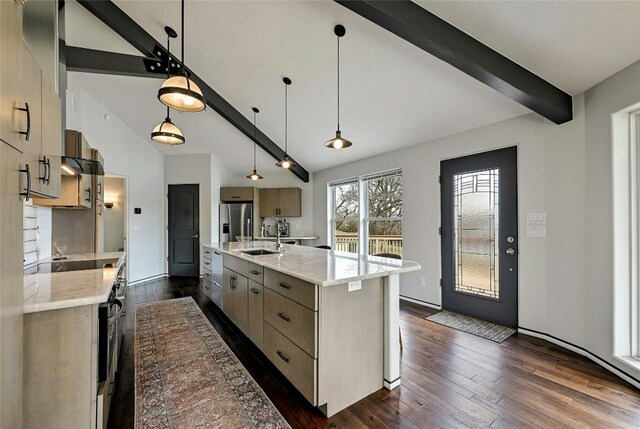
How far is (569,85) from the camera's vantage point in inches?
98.6

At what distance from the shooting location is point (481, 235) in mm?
3416

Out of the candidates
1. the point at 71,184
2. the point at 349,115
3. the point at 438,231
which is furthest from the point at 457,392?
the point at 71,184

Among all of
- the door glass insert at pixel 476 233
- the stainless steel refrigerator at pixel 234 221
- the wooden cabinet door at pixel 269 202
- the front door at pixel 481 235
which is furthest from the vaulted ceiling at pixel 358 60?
the stainless steel refrigerator at pixel 234 221

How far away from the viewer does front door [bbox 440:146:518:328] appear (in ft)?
10.3

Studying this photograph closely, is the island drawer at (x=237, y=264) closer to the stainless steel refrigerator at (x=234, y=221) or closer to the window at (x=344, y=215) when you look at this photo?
the window at (x=344, y=215)

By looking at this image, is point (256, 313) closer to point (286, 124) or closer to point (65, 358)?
point (65, 358)

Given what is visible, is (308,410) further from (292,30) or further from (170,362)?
(292,30)

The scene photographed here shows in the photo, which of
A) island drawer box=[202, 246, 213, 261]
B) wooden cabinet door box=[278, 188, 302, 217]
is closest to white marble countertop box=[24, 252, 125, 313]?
island drawer box=[202, 246, 213, 261]

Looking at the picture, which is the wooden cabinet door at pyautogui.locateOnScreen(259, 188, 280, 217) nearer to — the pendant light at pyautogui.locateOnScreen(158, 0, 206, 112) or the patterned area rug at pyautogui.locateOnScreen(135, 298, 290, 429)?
the patterned area rug at pyautogui.locateOnScreen(135, 298, 290, 429)

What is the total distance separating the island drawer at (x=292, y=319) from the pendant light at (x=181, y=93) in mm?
1609

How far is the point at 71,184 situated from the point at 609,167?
16.9 ft

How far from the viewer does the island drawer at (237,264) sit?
9.16 feet

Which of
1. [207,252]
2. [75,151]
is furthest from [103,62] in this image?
[207,252]

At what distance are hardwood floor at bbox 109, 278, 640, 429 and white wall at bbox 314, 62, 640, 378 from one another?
0.31m
